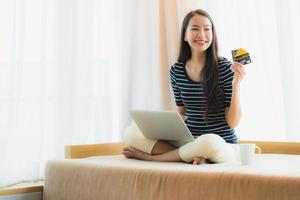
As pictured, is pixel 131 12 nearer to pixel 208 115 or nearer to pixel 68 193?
pixel 208 115

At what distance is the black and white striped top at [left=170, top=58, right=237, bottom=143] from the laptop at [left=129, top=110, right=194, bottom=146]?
31 cm

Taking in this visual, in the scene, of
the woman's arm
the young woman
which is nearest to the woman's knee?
the young woman

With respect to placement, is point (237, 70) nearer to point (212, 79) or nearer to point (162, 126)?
point (212, 79)

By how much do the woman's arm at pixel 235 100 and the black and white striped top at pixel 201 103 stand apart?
1.5 inches

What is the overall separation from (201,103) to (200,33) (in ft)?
0.96

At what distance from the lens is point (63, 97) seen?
1.87 meters

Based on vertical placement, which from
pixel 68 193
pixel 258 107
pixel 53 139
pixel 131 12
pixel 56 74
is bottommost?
pixel 68 193

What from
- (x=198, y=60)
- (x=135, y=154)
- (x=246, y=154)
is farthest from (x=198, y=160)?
(x=198, y=60)

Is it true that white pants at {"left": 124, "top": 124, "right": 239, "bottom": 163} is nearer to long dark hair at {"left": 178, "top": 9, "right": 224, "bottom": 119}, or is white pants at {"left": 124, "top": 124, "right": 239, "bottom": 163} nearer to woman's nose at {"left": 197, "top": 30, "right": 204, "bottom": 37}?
long dark hair at {"left": 178, "top": 9, "right": 224, "bottom": 119}

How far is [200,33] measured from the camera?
1.75 m

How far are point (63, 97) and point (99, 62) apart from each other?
27 centimetres

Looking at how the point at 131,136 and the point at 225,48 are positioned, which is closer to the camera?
the point at 131,136

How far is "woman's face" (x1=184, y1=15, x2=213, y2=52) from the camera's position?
1745mm

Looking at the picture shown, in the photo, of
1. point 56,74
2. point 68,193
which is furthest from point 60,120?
point 68,193
